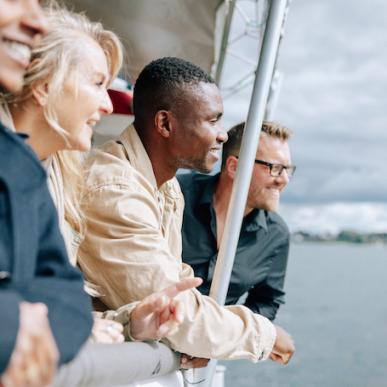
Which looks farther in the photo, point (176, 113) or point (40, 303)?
point (176, 113)

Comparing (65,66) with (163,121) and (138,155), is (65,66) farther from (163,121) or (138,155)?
(163,121)

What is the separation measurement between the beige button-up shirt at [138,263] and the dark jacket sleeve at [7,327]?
0.78m

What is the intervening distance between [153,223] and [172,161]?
17.0 inches

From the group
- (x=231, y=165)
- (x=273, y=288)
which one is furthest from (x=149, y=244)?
(x=273, y=288)

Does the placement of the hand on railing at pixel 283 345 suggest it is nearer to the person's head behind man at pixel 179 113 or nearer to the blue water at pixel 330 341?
the person's head behind man at pixel 179 113

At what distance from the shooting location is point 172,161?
2137mm

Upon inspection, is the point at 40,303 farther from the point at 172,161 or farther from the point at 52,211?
the point at 172,161

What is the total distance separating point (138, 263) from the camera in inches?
65.4

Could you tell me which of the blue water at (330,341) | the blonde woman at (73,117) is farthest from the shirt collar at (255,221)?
the blue water at (330,341)

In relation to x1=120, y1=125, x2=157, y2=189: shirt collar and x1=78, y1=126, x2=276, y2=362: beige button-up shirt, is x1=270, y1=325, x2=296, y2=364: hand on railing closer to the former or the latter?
x1=78, y1=126, x2=276, y2=362: beige button-up shirt

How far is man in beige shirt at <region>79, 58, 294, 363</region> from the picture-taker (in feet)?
5.47

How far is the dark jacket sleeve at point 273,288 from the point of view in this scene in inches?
128

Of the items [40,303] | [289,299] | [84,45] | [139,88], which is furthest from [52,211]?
[289,299]

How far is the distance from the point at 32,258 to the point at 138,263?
682 millimetres
